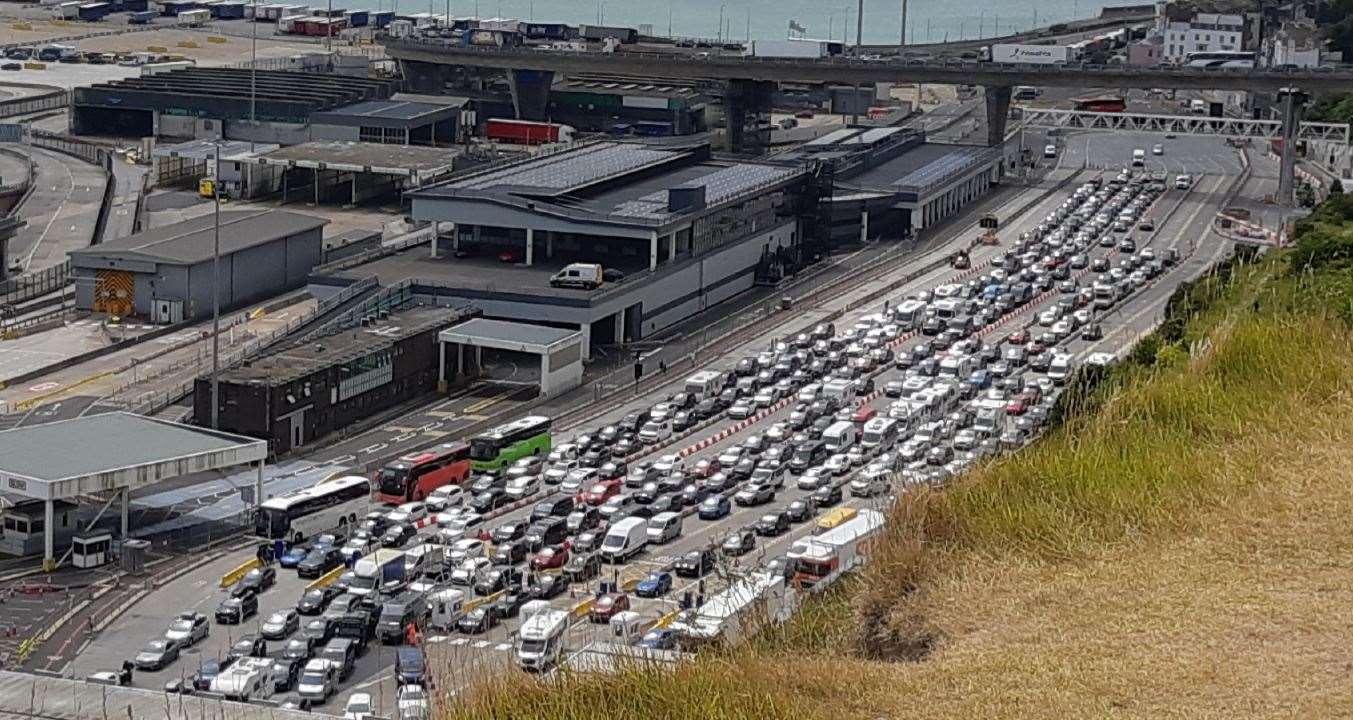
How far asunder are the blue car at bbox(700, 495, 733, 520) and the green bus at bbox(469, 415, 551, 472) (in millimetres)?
1395

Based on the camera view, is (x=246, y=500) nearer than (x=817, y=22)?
Yes

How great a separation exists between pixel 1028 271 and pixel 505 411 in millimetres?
6381

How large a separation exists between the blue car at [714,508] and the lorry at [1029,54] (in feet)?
49.4

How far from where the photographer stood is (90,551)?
1004 centimetres

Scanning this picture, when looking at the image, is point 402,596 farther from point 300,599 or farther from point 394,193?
point 394,193

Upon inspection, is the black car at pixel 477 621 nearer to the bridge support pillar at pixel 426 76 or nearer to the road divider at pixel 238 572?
the road divider at pixel 238 572

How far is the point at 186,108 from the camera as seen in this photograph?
25.0 meters

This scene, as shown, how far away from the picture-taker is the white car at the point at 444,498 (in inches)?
437

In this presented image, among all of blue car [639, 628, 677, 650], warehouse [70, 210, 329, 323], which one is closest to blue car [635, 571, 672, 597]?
blue car [639, 628, 677, 650]

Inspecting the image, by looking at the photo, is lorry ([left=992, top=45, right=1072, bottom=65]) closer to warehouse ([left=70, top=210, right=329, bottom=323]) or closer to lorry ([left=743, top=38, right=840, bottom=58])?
lorry ([left=743, top=38, right=840, bottom=58])

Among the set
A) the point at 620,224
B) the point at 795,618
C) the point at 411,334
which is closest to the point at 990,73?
the point at 620,224

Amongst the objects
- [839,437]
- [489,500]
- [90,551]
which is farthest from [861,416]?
[90,551]

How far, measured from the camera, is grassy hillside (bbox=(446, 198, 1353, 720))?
2.61 m

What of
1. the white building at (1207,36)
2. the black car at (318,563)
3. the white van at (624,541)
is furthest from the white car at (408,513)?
the white building at (1207,36)
